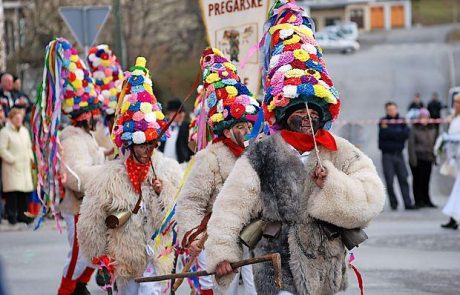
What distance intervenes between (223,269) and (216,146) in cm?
202

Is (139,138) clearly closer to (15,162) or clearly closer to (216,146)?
(216,146)

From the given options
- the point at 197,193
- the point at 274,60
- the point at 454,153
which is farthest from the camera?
the point at 454,153

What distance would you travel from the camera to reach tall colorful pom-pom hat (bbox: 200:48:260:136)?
901 centimetres

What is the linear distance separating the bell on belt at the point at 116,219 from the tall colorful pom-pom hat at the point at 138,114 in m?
0.56

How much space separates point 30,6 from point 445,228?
17.1m

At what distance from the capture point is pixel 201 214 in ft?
28.0

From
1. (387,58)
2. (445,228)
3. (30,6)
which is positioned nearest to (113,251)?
(445,228)

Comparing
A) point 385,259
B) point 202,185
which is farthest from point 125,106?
point 385,259

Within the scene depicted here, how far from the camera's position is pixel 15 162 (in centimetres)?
1956

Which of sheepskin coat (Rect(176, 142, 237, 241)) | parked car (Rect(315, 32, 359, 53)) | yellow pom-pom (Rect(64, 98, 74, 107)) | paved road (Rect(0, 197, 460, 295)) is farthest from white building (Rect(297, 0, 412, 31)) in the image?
sheepskin coat (Rect(176, 142, 237, 241))

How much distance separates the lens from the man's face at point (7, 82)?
1995 centimetres

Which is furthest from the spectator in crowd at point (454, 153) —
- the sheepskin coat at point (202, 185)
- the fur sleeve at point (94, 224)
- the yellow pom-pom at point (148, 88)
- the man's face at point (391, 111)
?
the sheepskin coat at point (202, 185)

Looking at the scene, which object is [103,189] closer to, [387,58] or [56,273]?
[56,273]

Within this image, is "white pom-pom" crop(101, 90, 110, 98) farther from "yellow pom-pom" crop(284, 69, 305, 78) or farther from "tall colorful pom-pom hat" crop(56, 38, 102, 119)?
"yellow pom-pom" crop(284, 69, 305, 78)
